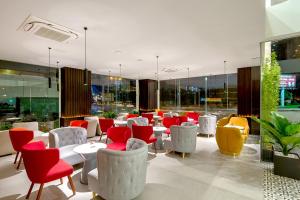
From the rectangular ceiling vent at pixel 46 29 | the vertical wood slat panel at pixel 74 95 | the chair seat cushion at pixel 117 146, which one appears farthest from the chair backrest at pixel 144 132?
the vertical wood slat panel at pixel 74 95

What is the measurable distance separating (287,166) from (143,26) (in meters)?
4.40

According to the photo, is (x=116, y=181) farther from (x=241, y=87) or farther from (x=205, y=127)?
(x=241, y=87)

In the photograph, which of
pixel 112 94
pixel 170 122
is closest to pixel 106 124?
pixel 170 122

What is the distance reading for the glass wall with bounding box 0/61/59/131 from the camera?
23.9 ft

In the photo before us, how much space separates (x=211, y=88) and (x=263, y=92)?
667 centimetres

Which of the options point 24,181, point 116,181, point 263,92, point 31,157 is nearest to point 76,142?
point 24,181

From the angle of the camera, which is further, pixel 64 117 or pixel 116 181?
pixel 64 117

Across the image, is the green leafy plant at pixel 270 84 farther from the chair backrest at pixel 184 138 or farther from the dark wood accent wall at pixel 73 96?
the dark wood accent wall at pixel 73 96

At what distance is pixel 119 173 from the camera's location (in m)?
2.47

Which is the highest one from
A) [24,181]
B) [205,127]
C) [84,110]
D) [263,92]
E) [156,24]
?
[156,24]

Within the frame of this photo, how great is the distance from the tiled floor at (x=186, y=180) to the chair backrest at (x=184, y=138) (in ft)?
0.93

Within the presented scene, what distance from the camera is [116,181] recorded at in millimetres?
2496

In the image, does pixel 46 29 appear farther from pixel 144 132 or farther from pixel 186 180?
pixel 186 180

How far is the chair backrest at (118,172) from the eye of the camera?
8.09 ft
